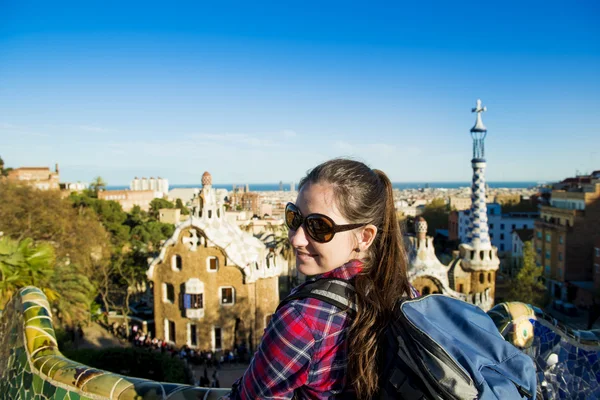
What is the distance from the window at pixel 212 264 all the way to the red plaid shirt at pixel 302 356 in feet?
57.3

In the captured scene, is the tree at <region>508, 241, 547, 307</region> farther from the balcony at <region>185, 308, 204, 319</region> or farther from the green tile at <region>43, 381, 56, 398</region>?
the green tile at <region>43, 381, 56, 398</region>

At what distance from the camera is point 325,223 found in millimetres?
2293

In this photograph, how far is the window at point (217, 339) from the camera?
19625 mm

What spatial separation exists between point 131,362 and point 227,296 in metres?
5.94

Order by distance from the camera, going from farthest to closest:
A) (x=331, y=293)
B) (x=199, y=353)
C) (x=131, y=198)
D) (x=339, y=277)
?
1. (x=131, y=198)
2. (x=199, y=353)
3. (x=339, y=277)
4. (x=331, y=293)

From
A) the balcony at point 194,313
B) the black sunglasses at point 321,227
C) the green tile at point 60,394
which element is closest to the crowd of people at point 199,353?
the balcony at point 194,313

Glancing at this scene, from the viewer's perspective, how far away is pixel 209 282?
19.2 m

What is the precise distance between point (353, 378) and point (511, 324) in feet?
8.28

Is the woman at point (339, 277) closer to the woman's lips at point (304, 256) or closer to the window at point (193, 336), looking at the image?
the woman's lips at point (304, 256)

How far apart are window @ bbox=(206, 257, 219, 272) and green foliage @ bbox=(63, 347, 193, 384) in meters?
5.36

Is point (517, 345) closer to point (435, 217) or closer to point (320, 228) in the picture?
point (320, 228)

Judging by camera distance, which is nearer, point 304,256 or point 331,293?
point 331,293

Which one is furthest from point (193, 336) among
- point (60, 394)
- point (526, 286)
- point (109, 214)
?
point (109, 214)

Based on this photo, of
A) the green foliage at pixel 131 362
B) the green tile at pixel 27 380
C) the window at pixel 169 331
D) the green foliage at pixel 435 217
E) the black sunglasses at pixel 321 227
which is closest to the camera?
the black sunglasses at pixel 321 227
